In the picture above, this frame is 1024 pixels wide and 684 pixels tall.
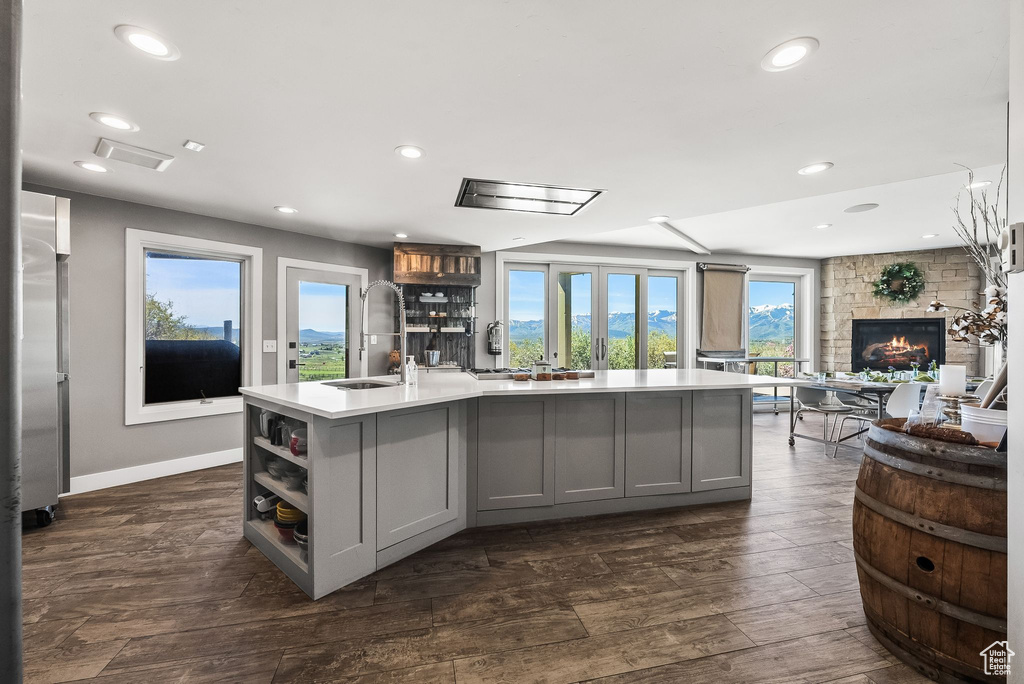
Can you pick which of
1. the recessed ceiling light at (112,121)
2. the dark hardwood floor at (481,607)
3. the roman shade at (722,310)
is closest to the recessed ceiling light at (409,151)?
the recessed ceiling light at (112,121)

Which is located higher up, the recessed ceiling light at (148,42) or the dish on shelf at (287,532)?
the recessed ceiling light at (148,42)

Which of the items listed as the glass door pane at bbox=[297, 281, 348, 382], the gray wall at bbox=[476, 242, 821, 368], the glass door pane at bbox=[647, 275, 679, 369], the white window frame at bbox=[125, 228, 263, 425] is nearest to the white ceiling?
the white window frame at bbox=[125, 228, 263, 425]

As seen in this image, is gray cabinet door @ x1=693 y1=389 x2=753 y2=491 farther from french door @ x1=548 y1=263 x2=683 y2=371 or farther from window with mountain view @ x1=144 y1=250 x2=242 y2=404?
window with mountain view @ x1=144 y1=250 x2=242 y2=404

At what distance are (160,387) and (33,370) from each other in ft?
3.92

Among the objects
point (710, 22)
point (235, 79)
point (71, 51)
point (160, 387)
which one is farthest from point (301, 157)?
point (160, 387)

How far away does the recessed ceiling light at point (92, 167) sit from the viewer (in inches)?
112

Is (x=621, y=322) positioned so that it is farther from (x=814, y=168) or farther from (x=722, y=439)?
(x=814, y=168)

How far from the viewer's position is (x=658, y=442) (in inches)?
122

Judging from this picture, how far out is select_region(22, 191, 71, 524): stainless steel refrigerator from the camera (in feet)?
9.07

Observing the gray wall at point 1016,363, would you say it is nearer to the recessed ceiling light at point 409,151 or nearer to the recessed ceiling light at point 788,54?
the recessed ceiling light at point 788,54

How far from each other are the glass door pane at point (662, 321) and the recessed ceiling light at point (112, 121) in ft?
19.4

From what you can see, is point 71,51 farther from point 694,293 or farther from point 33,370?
point 694,293

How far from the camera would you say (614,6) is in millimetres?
1431

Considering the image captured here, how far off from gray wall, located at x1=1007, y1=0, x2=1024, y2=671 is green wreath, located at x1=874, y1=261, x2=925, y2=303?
7.02m
